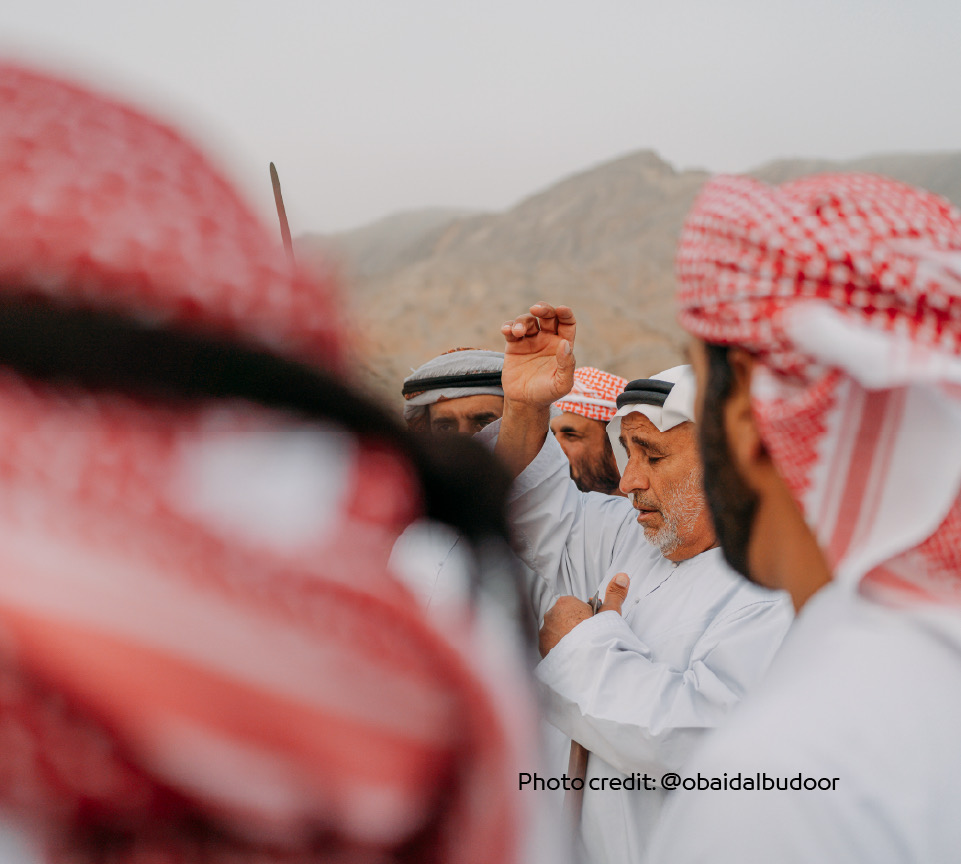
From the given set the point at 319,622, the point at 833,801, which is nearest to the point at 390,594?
the point at 319,622

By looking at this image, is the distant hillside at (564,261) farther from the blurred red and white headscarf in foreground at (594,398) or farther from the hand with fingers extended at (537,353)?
the hand with fingers extended at (537,353)

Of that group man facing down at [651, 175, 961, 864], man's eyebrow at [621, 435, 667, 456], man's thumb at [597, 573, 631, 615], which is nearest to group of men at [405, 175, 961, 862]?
man facing down at [651, 175, 961, 864]

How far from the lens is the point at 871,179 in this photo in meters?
1.33

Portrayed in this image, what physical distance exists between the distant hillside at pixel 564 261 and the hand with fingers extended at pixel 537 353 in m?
2.20

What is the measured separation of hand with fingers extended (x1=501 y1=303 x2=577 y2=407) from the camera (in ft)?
9.23

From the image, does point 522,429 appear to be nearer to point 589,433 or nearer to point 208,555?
point 589,433

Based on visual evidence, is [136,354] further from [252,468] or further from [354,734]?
[354,734]

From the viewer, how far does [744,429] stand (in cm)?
132

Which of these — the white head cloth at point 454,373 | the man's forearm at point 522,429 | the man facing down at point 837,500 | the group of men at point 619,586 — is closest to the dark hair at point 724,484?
the man facing down at point 837,500

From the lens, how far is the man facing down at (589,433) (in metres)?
4.70

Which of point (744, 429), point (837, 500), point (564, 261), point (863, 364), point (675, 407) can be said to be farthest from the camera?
point (564, 261)

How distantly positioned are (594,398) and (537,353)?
6.15 ft

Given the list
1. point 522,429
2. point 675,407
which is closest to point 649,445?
point 675,407

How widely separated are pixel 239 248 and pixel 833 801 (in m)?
0.99
